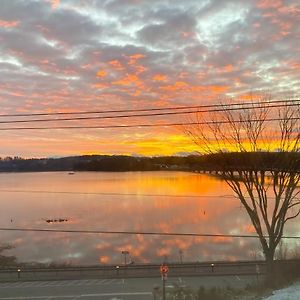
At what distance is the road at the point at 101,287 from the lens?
23453 millimetres

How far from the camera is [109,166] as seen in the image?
91625 millimetres

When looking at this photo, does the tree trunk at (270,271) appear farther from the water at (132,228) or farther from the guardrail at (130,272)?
the water at (132,228)

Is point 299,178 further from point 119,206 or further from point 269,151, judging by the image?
point 119,206

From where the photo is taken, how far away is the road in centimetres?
2345

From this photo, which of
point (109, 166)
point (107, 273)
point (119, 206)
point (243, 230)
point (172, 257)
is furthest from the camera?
point (109, 166)

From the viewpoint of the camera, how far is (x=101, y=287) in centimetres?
2592

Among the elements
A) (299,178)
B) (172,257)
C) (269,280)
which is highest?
(299,178)

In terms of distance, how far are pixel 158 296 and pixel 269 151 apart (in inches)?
369

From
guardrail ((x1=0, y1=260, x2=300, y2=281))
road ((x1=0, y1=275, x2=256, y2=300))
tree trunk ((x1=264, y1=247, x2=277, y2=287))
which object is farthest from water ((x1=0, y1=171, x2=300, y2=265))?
tree trunk ((x1=264, y1=247, x2=277, y2=287))

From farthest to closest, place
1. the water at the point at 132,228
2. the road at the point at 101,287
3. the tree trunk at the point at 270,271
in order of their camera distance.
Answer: the water at the point at 132,228 → the road at the point at 101,287 → the tree trunk at the point at 270,271

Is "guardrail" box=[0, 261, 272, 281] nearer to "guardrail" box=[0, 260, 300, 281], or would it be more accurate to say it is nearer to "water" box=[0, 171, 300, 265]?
"guardrail" box=[0, 260, 300, 281]

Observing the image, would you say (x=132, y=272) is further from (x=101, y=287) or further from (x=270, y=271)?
(x=270, y=271)

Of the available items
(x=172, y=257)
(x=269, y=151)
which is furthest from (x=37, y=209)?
(x=269, y=151)

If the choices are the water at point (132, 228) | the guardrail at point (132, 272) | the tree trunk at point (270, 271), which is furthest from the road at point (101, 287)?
the water at point (132, 228)
